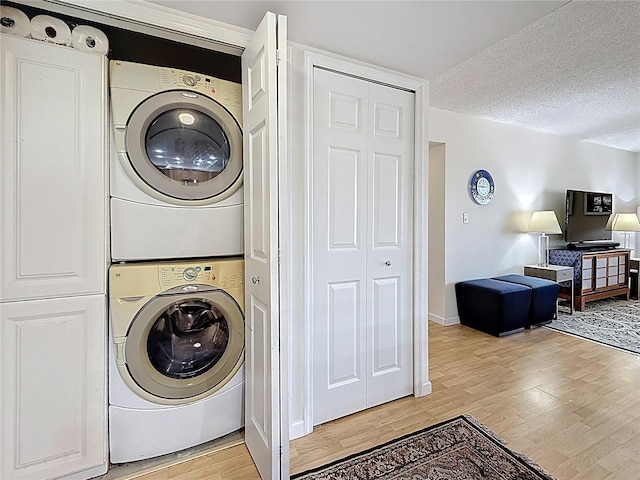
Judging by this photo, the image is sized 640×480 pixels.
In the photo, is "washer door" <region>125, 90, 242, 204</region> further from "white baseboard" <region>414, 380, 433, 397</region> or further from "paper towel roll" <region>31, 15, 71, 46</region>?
"white baseboard" <region>414, 380, 433, 397</region>

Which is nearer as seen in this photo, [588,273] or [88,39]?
[88,39]

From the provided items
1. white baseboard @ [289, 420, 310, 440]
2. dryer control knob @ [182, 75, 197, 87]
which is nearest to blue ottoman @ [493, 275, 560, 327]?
white baseboard @ [289, 420, 310, 440]

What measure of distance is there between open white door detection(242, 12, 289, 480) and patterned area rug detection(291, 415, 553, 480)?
0.30 meters

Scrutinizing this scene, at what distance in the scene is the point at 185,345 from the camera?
5.44 feet

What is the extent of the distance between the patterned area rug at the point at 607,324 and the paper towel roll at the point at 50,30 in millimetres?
4643

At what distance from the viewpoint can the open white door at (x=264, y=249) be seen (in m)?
1.29

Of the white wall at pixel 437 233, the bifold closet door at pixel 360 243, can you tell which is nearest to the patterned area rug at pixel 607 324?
the white wall at pixel 437 233

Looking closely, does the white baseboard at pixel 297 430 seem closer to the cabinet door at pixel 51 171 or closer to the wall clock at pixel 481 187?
the cabinet door at pixel 51 171

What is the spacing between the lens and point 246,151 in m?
1.62

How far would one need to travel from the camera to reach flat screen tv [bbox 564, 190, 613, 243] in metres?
4.55

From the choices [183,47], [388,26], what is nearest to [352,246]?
[388,26]

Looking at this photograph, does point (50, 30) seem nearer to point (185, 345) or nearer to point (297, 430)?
point (185, 345)

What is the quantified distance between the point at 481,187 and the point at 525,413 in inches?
102

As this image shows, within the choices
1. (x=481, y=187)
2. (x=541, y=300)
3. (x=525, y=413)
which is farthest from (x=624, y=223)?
(x=525, y=413)
